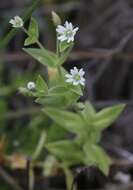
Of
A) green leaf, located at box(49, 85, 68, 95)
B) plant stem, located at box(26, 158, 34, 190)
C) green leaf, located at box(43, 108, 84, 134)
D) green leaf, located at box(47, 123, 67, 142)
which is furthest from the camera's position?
green leaf, located at box(47, 123, 67, 142)

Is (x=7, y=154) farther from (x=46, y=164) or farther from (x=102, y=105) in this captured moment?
(x=102, y=105)

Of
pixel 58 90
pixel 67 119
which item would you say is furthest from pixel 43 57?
pixel 67 119

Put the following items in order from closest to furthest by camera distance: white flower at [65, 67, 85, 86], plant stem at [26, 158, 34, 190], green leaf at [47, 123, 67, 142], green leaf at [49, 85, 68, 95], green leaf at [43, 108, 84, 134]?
white flower at [65, 67, 85, 86], green leaf at [49, 85, 68, 95], green leaf at [43, 108, 84, 134], plant stem at [26, 158, 34, 190], green leaf at [47, 123, 67, 142]

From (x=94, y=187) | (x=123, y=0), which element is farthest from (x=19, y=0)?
(x=94, y=187)

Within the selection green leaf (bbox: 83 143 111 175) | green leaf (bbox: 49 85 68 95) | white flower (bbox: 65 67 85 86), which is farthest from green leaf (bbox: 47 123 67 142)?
white flower (bbox: 65 67 85 86)

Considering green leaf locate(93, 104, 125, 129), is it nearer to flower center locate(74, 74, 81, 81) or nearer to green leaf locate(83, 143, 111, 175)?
green leaf locate(83, 143, 111, 175)

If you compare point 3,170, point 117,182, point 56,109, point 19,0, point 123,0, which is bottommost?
point 117,182

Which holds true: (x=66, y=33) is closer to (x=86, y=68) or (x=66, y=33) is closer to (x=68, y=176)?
(x=68, y=176)
